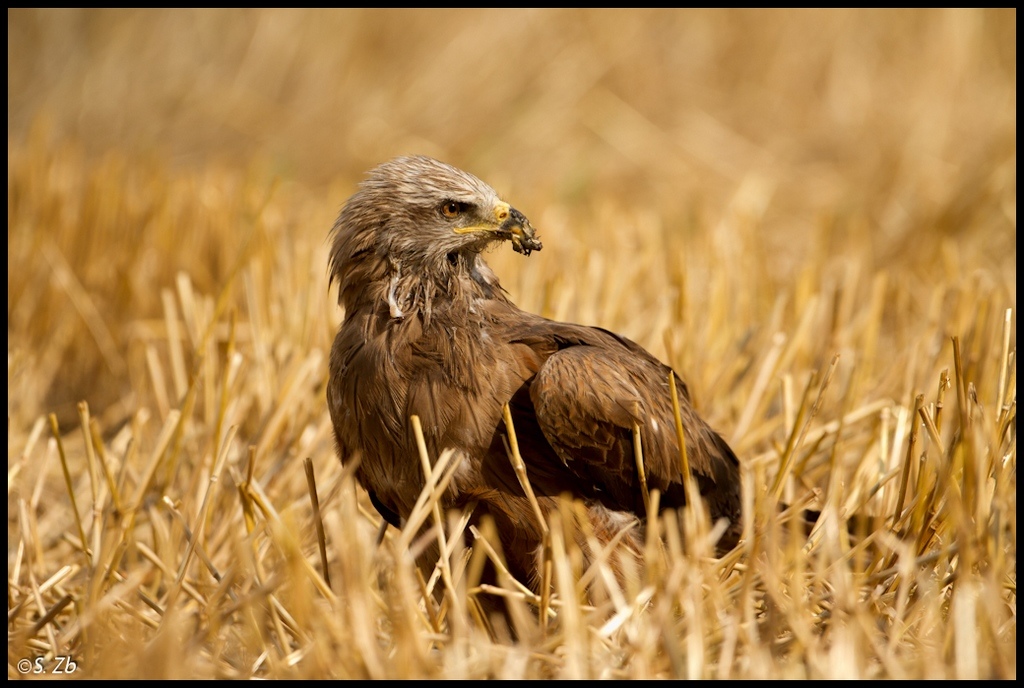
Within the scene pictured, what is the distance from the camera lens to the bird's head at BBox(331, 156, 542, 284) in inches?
119

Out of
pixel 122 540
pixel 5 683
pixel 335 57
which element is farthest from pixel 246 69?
pixel 5 683

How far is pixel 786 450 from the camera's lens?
3.13 metres

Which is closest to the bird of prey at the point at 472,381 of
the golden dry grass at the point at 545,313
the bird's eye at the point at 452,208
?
the bird's eye at the point at 452,208

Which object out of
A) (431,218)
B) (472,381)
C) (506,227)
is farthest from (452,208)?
(472,381)

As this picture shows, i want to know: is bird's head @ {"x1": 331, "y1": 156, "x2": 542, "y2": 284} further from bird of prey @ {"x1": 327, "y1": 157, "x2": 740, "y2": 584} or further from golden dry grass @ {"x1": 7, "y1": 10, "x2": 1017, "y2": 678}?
golden dry grass @ {"x1": 7, "y1": 10, "x2": 1017, "y2": 678}

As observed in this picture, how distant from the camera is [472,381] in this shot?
114 inches

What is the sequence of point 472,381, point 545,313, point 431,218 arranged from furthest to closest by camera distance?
point 545,313, point 431,218, point 472,381

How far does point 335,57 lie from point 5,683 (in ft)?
27.6

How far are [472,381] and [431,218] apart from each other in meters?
0.51

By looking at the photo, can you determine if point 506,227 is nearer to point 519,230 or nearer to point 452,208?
point 519,230

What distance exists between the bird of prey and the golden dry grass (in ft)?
0.55

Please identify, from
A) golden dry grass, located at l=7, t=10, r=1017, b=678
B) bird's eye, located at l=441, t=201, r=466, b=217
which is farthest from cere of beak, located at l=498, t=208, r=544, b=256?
golden dry grass, located at l=7, t=10, r=1017, b=678

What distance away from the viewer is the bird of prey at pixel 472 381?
9.41 feet

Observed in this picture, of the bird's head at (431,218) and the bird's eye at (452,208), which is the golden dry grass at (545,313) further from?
the bird's eye at (452,208)
